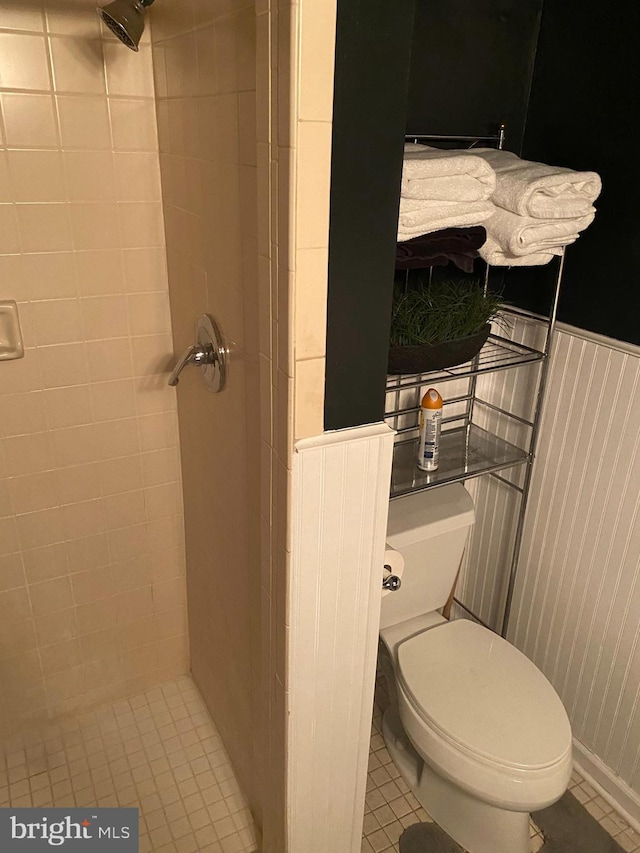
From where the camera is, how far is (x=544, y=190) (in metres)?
1.30

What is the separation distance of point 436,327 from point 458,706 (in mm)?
876

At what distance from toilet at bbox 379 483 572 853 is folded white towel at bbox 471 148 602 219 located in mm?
765

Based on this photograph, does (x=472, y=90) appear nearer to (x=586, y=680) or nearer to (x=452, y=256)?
(x=452, y=256)

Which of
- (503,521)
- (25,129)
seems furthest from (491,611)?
(25,129)

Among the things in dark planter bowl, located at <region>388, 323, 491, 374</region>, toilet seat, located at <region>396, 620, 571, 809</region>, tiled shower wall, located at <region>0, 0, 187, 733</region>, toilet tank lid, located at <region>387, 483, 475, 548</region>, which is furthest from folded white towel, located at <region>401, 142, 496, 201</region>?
toilet seat, located at <region>396, 620, 571, 809</region>

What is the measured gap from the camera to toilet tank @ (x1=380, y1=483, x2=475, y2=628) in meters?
1.66

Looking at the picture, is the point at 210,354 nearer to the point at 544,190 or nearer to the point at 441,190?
the point at 441,190

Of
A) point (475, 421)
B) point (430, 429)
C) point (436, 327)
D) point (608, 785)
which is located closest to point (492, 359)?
point (475, 421)

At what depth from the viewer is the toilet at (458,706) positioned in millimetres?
1430

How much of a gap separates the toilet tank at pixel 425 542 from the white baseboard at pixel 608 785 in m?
0.58

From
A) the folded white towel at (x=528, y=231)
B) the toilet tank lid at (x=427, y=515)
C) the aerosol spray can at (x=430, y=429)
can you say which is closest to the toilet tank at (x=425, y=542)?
the toilet tank lid at (x=427, y=515)

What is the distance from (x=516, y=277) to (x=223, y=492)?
970 millimetres

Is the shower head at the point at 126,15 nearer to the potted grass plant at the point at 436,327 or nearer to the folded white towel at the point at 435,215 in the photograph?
the folded white towel at the point at 435,215

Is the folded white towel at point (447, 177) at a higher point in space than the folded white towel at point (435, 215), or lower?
higher
